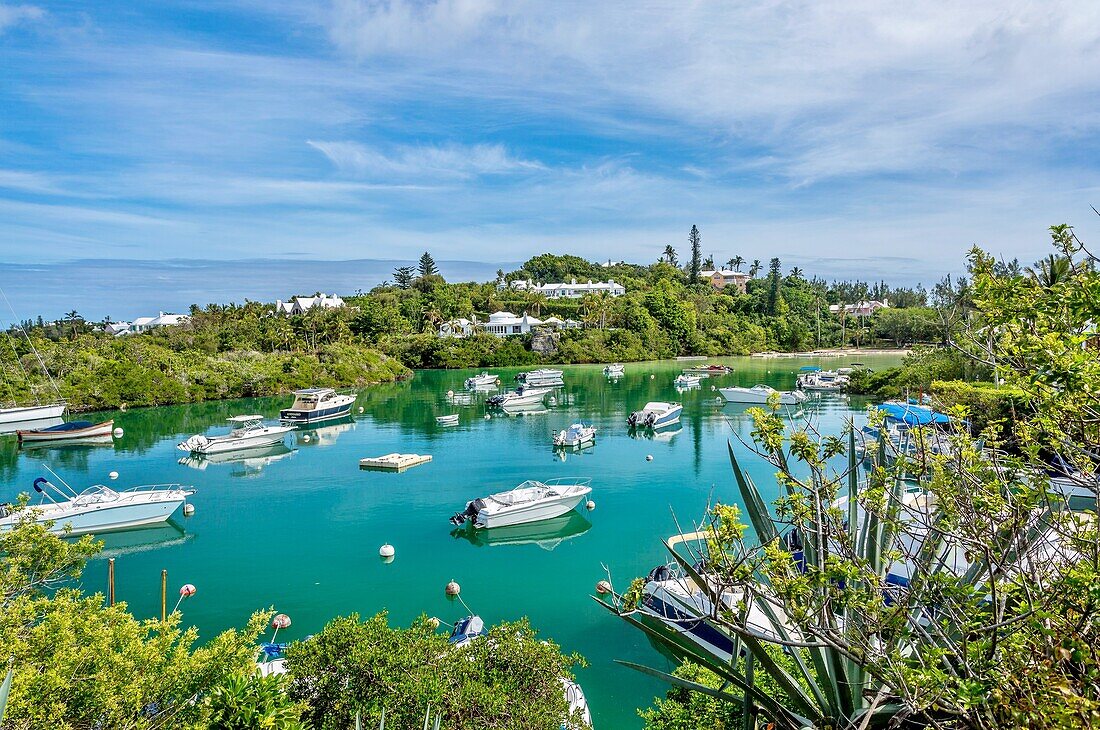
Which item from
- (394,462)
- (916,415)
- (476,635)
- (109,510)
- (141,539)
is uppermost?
(916,415)

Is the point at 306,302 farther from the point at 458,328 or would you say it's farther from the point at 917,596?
the point at 917,596

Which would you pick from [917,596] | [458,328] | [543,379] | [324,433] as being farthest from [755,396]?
[458,328]

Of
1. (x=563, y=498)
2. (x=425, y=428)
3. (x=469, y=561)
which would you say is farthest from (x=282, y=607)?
(x=425, y=428)

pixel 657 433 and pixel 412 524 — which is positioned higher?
pixel 412 524

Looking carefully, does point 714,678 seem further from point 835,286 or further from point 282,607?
point 835,286

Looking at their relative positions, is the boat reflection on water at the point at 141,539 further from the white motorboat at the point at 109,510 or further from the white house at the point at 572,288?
the white house at the point at 572,288

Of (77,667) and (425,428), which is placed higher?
(77,667)
